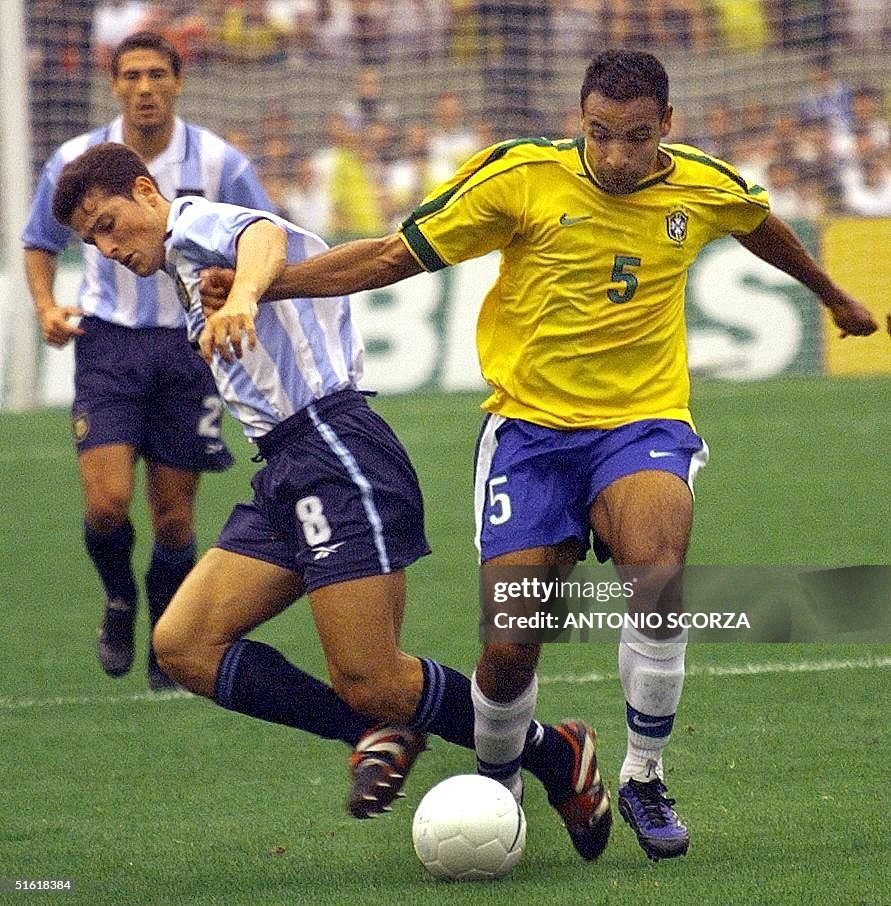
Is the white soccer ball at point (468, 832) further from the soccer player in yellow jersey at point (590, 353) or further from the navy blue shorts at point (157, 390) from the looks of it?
the navy blue shorts at point (157, 390)

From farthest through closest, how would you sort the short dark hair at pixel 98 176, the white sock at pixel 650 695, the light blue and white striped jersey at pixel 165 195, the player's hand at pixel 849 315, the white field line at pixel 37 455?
1. the white field line at pixel 37 455
2. the light blue and white striped jersey at pixel 165 195
3. the player's hand at pixel 849 315
4. the short dark hair at pixel 98 176
5. the white sock at pixel 650 695

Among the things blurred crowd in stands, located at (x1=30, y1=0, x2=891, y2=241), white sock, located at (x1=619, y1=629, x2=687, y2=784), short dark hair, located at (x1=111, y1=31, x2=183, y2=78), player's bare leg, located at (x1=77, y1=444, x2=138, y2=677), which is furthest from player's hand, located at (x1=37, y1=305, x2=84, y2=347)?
blurred crowd in stands, located at (x1=30, y1=0, x2=891, y2=241)

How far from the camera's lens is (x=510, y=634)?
473 centimetres

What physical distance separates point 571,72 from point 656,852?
1203 centimetres

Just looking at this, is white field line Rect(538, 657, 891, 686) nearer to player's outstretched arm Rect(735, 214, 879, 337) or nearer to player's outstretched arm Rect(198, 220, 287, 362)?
player's outstretched arm Rect(735, 214, 879, 337)

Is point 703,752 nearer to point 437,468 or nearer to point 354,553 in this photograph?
point 354,553

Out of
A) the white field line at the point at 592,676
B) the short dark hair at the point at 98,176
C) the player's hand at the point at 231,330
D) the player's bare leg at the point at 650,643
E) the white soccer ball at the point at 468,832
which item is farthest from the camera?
the white field line at the point at 592,676

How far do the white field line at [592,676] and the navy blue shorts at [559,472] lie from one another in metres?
1.89

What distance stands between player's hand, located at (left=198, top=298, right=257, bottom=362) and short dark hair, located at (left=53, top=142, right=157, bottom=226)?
799 mm

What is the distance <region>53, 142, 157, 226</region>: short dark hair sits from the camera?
5.04 meters

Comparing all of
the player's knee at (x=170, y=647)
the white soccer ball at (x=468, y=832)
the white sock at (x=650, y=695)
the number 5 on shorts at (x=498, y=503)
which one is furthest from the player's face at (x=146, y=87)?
the white soccer ball at (x=468, y=832)

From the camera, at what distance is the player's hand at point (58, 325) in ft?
21.4

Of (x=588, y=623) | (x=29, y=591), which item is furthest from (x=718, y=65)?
(x=588, y=623)

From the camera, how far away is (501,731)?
15.9 feet
